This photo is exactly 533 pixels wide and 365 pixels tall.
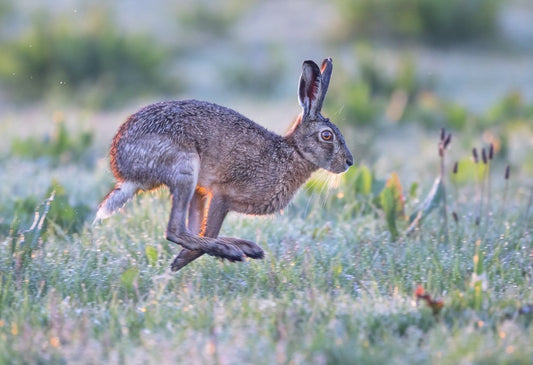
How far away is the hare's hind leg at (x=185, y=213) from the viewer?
468cm

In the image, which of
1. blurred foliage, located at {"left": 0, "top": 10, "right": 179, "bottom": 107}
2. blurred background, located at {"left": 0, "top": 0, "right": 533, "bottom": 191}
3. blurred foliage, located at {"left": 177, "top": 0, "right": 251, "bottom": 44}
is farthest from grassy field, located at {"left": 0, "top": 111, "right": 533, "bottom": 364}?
blurred foliage, located at {"left": 177, "top": 0, "right": 251, "bottom": 44}

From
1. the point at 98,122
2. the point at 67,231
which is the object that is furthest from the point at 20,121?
the point at 67,231

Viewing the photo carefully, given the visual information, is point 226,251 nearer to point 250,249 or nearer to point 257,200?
point 250,249

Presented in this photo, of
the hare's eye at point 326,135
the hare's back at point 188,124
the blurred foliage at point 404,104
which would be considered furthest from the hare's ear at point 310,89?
the blurred foliage at point 404,104

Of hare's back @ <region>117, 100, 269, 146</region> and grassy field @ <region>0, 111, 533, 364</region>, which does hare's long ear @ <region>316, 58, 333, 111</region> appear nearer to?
hare's back @ <region>117, 100, 269, 146</region>

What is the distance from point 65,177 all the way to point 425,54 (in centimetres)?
824

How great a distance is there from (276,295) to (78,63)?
8.38 metres

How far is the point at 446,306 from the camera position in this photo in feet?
13.5

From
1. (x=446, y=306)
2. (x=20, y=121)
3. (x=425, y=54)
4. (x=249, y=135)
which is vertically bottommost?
(x=446, y=306)

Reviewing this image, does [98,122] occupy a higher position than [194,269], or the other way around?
[98,122]

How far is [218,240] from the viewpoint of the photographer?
4789 mm

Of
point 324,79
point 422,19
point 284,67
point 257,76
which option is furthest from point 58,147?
point 422,19

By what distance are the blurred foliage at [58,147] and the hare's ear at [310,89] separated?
3.56 m

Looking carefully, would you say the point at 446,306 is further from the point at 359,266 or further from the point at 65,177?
the point at 65,177
